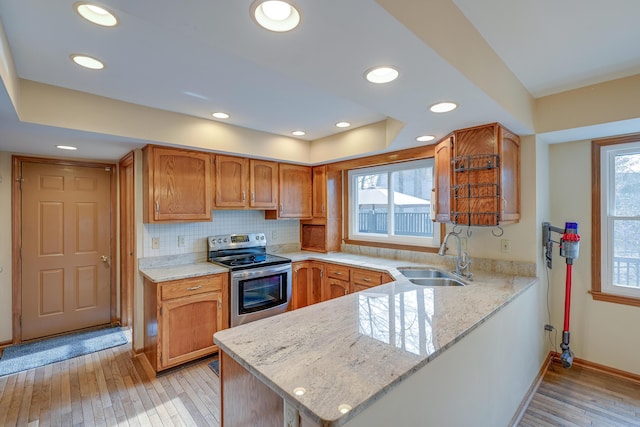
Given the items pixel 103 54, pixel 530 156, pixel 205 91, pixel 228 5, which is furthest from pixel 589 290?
pixel 103 54

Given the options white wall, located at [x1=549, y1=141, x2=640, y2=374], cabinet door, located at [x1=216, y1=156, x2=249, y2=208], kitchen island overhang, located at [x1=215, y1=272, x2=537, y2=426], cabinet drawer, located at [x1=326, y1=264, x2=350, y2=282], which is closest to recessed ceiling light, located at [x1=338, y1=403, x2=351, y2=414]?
kitchen island overhang, located at [x1=215, y1=272, x2=537, y2=426]

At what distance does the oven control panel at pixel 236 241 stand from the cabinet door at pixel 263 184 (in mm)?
441

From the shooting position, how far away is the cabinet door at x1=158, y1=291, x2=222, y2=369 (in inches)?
101

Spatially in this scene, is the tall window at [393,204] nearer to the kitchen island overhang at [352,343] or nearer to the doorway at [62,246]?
the kitchen island overhang at [352,343]

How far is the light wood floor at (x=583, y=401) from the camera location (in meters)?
2.01

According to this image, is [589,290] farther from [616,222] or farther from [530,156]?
[530,156]

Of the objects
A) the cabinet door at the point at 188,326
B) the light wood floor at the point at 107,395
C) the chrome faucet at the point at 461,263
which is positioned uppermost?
the chrome faucet at the point at 461,263

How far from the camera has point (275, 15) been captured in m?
1.02

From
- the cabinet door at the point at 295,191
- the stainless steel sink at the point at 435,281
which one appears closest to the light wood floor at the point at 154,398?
the stainless steel sink at the point at 435,281

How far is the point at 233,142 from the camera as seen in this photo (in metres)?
3.02

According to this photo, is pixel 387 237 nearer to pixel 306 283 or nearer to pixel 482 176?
pixel 306 283

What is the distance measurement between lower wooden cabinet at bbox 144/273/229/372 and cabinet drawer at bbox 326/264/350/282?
1.17 meters

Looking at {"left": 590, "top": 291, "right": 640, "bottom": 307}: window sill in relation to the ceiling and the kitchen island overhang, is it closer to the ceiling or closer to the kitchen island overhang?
the kitchen island overhang

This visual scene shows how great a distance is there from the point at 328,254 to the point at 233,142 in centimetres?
179
